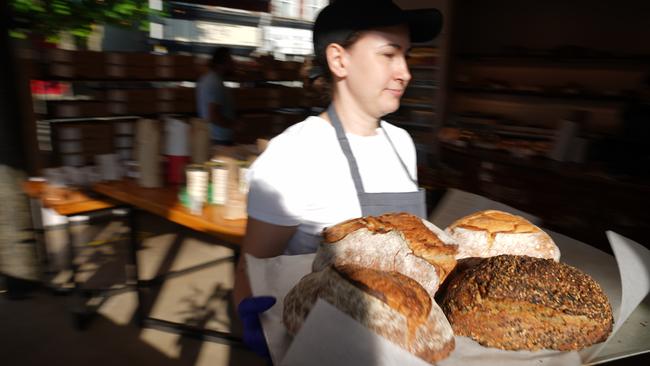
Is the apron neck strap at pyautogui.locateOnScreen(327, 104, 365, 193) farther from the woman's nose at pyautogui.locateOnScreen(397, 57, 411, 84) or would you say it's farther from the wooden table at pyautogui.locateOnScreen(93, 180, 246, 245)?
the wooden table at pyautogui.locateOnScreen(93, 180, 246, 245)

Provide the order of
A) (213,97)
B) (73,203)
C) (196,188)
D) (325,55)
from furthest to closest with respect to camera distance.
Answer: (213,97)
(73,203)
(196,188)
(325,55)

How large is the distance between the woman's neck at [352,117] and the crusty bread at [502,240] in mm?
443

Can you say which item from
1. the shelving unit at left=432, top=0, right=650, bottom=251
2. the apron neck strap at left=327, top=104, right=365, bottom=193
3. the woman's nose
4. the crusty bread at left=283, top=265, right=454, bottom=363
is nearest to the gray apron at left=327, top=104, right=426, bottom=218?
the apron neck strap at left=327, top=104, right=365, bottom=193

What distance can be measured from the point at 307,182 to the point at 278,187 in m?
0.08

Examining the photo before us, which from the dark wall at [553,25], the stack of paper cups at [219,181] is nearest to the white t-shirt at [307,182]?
the stack of paper cups at [219,181]

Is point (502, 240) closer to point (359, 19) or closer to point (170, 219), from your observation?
point (359, 19)

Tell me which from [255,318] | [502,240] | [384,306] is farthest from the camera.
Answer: [502,240]

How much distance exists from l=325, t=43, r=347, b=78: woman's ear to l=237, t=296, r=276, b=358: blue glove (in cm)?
68

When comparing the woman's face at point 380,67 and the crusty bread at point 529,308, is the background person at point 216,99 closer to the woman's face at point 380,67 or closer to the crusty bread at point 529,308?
the woman's face at point 380,67

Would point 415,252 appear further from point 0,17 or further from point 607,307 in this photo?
point 0,17

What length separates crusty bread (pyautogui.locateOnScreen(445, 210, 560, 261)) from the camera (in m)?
0.90

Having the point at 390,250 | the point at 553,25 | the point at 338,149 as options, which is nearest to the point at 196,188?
the point at 338,149

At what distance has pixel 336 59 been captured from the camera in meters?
1.17

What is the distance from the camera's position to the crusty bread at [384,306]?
62 centimetres
